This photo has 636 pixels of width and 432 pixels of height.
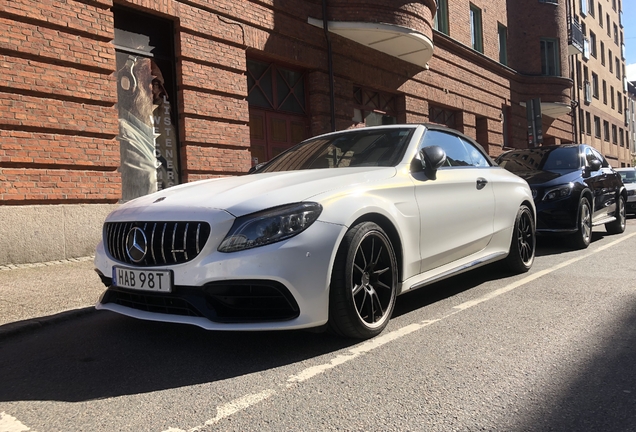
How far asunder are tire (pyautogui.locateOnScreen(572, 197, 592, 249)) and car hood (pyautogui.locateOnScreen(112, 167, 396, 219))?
16.1 ft

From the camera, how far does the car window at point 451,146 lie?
4680 millimetres

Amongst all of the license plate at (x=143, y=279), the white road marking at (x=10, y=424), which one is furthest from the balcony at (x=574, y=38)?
the white road marking at (x=10, y=424)

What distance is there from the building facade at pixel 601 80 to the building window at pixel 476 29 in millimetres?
12225

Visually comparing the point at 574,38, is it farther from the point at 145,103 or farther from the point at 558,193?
the point at 145,103

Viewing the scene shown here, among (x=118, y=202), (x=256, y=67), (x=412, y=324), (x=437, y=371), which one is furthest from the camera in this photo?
(x=256, y=67)

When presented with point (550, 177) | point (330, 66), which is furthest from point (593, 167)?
point (330, 66)

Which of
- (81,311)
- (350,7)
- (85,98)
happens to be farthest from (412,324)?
(350,7)

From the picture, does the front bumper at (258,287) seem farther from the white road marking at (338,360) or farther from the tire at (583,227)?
the tire at (583,227)

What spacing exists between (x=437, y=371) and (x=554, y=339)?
1.00 m

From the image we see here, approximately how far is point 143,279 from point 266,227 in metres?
0.81

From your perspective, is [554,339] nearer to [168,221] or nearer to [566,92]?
[168,221]

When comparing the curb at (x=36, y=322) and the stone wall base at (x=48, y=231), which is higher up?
the stone wall base at (x=48, y=231)

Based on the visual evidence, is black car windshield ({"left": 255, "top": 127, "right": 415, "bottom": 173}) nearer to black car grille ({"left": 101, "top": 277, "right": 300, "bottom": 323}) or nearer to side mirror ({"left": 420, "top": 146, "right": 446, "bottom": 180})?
side mirror ({"left": 420, "top": 146, "right": 446, "bottom": 180})

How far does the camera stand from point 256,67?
11320 millimetres
